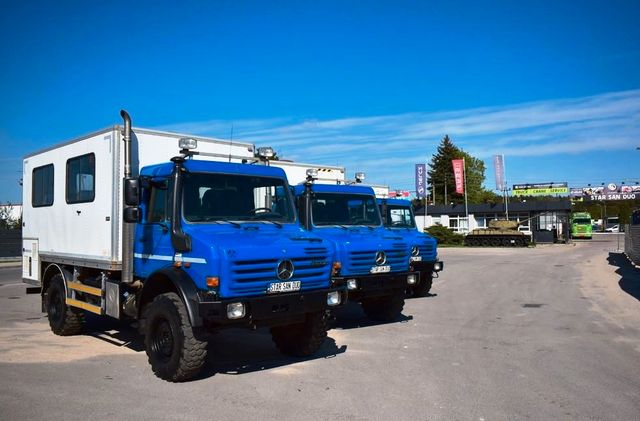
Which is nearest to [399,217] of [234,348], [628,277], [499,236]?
[234,348]

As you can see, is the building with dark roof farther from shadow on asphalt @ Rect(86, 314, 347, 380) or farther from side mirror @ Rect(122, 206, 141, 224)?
side mirror @ Rect(122, 206, 141, 224)

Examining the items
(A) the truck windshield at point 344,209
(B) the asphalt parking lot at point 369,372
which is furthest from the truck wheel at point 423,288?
(A) the truck windshield at point 344,209

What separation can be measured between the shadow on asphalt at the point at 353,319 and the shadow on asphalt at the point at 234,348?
1128mm

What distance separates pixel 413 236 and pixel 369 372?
5317 millimetres

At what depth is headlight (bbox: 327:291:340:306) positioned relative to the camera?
6.61m

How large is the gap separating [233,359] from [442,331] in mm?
3837

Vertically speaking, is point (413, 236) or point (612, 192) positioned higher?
point (612, 192)

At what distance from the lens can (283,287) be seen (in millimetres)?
6086

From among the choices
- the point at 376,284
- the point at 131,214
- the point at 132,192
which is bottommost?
the point at 376,284

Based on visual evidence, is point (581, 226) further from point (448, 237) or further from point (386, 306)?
point (386, 306)

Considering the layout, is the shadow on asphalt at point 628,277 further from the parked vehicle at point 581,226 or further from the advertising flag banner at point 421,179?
the parked vehicle at point 581,226

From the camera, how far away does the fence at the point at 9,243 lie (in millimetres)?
32938

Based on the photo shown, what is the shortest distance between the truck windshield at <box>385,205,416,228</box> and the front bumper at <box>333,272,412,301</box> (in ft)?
8.97

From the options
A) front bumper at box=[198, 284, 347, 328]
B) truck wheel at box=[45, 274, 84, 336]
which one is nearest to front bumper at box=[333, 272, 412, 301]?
front bumper at box=[198, 284, 347, 328]
